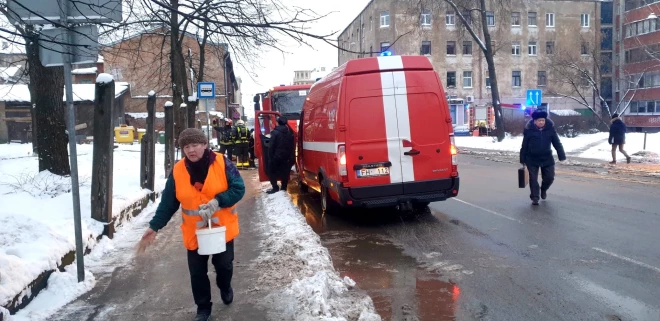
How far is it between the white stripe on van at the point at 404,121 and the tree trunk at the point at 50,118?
6.03m

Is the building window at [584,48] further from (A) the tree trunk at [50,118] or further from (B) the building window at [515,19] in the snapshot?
(A) the tree trunk at [50,118]

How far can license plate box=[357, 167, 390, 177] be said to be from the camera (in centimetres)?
838

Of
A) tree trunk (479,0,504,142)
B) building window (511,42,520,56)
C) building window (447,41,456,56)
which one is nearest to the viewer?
tree trunk (479,0,504,142)

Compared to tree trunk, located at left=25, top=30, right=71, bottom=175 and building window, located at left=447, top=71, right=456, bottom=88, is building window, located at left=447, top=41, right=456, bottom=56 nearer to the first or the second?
building window, located at left=447, top=71, right=456, bottom=88

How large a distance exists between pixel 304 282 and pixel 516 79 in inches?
2248

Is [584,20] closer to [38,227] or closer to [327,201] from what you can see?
[327,201]

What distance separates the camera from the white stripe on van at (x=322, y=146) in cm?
853

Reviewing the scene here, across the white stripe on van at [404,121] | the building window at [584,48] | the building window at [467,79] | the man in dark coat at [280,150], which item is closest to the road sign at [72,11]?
the white stripe on van at [404,121]

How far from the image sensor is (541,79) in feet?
192

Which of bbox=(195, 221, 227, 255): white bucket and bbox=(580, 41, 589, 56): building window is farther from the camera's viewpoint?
bbox=(580, 41, 589, 56): building window

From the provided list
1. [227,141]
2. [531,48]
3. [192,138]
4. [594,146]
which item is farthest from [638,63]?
[192,138]

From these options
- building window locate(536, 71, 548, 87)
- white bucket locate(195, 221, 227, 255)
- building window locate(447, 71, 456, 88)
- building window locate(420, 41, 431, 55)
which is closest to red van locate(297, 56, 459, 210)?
white bucket locate(195, 221, 227, 255)

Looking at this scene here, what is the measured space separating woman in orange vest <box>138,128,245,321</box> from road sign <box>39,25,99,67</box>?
1987mm

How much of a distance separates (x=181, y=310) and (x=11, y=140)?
3989 cm
